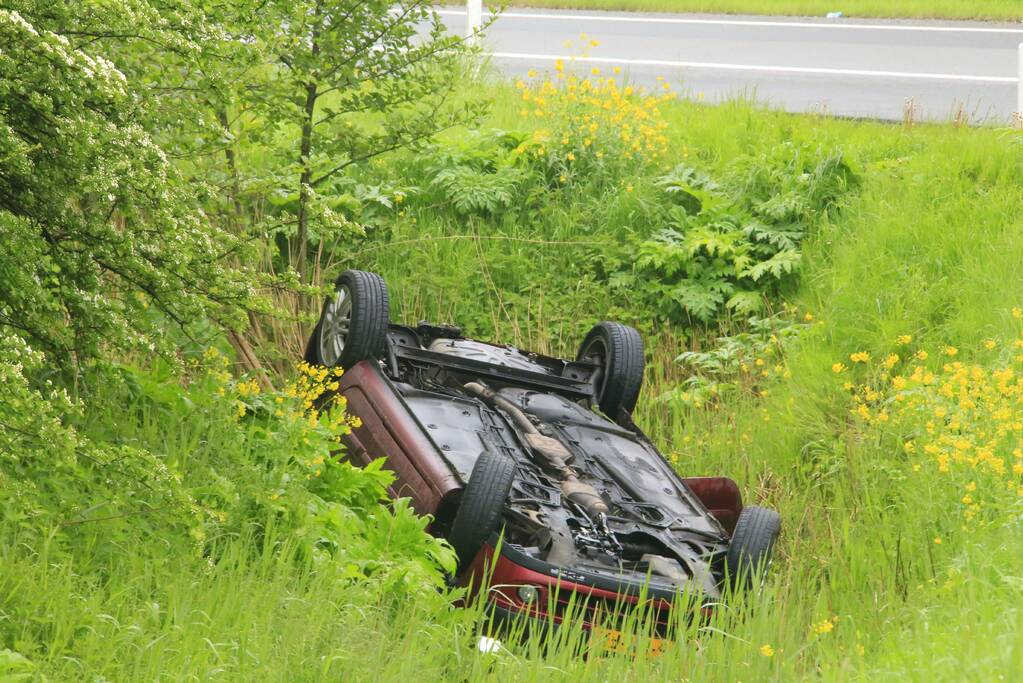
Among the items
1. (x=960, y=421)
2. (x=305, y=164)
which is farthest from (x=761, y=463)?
(x=305, y=164)

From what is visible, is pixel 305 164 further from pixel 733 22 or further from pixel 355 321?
pixel 733 22

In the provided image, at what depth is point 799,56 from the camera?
49.3 feet

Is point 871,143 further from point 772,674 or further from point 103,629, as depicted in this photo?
point 103,629

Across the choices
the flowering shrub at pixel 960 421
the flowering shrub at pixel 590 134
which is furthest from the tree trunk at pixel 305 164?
the flowering shrub at pixel 960 421

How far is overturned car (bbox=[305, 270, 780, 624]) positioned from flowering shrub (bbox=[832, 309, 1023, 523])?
1.00 meters

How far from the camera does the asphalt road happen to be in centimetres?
1278

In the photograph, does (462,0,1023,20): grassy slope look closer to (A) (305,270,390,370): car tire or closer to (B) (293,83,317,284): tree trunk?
(B) (293,83,317,284): tree trunk

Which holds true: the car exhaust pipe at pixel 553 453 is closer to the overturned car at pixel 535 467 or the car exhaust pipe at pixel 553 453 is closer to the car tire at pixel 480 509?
the overturned car at pixel 535 467

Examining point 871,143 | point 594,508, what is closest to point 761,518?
point 594,508

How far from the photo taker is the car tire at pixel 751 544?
228 inches

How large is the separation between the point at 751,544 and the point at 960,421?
4.76 ft

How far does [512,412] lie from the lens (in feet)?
23.5

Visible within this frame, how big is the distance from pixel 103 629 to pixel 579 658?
5.51 ft

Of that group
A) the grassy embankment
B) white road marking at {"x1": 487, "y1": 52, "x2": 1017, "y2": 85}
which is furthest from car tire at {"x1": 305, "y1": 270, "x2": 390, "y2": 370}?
white road marking at {"x1": 487, "y1": 52, "x2": 1017, "y2": 85}
